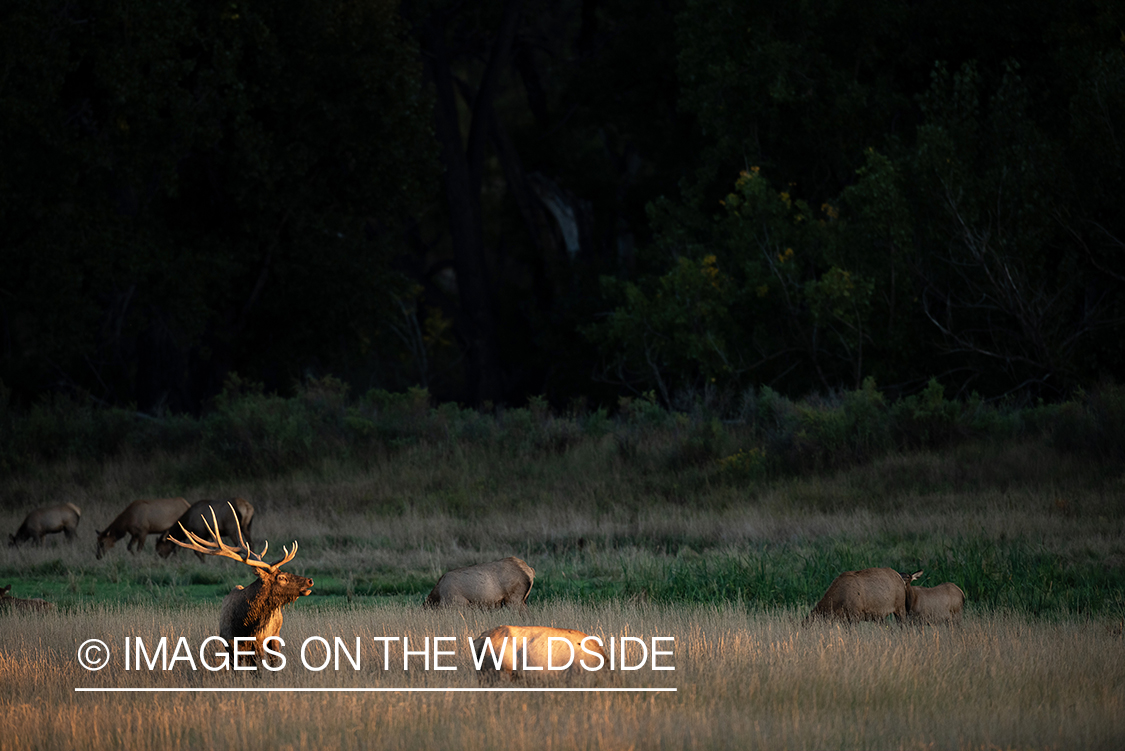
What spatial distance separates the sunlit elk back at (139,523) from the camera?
16719 millimetres

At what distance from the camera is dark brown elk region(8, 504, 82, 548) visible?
17.3 metres

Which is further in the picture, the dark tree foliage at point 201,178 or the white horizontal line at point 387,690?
the dark tree foliage at point 201,178

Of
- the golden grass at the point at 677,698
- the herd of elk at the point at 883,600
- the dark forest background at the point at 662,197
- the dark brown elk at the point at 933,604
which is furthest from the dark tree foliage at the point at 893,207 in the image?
the golden grass at the point at 677,698

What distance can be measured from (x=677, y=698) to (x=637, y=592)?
5342mm

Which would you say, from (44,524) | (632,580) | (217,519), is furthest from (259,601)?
(44,524)

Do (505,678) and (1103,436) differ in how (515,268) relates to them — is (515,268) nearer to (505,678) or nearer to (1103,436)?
(1103,436)

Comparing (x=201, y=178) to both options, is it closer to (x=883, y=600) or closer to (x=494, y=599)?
(x=494, y=599)

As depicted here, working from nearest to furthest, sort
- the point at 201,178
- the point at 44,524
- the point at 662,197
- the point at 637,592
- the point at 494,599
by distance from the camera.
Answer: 1. the point at 494,599
2. the point at 637,592
3. the point at 44,524
4. the point at 201,178
5. the point at 662,197

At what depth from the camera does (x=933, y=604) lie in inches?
424

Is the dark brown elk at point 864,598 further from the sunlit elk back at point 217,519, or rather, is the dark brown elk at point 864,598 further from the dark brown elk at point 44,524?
the dark brown elk at point 44,524

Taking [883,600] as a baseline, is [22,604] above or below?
above

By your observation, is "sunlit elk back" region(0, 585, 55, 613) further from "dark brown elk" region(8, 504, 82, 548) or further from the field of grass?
"dark brown elk" region(8, 504, 82, 548)

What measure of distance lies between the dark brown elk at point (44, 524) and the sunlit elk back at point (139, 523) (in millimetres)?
1053

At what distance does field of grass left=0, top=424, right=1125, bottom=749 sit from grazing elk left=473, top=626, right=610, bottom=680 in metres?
0.27
